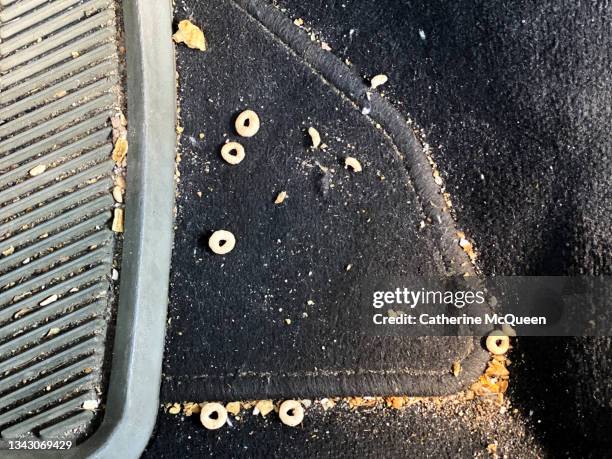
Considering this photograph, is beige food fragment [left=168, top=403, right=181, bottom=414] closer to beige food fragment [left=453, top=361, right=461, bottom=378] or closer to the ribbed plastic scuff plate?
the ribbed plastic scuff plate

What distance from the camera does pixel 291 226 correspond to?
3.00 ft

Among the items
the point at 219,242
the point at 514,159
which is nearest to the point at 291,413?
the point at 219,242

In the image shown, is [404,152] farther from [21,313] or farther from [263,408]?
[21,313]

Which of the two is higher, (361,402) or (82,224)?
(82,224)

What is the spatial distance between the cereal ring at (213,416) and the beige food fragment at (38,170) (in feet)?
1.38

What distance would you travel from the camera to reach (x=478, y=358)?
89 centimetres

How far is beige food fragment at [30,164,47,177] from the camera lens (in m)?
0.90

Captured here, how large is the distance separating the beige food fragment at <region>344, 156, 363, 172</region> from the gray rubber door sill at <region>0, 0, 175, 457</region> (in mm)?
262

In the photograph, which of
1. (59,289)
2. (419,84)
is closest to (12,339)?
(59,289)

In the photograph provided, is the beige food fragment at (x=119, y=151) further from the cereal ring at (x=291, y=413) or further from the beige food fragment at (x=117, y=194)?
the cereal ring at (x=291, y=413)

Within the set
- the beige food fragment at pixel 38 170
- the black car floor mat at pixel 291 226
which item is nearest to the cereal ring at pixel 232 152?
the black car floor mat at pixel 291 226

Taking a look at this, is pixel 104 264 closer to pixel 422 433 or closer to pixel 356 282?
pixel 356 282

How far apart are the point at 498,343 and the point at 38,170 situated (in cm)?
72

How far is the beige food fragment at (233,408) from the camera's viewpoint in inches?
34.9
